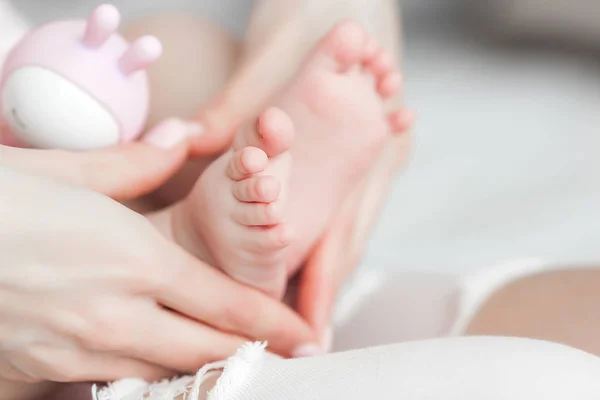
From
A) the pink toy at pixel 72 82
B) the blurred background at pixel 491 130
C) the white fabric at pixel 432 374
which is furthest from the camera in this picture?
the blurred background at pixel 491 130

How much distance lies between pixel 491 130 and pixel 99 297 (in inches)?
25.1

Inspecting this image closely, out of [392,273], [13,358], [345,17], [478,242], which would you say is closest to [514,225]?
[478,242]

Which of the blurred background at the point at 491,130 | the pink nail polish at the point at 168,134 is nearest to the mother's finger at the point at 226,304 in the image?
the pink nail polish at the point at 168,134

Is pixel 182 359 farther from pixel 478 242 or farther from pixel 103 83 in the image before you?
pixel 478 242

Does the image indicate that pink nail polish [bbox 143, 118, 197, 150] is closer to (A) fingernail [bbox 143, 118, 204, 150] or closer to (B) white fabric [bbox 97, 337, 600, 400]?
(A) fingernail [bbox 143, 118, 204, 150]

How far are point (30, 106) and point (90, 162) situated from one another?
0.21 ft

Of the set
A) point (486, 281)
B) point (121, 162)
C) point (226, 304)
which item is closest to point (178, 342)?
point (226, 304)

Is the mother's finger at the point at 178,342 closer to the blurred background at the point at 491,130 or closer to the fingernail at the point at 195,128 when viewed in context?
the fingernail at the point at 195,128

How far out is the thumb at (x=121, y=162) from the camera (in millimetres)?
490

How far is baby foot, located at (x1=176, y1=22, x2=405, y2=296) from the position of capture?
1.58 feet

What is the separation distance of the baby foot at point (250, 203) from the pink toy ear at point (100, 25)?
13cm

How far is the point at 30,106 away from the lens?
0.53 m

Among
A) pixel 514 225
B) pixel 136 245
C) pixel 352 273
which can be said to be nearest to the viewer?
pixel 136 245

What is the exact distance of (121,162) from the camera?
547mm
